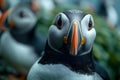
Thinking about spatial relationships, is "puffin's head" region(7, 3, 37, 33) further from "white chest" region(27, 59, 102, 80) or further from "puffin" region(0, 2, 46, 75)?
"white chest" region(27, 59, 102, 80)

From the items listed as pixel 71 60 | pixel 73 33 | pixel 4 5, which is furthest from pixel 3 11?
pixel 73 33

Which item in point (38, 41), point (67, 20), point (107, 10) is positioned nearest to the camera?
point (67, 20)

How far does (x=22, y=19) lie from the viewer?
13.4 ft

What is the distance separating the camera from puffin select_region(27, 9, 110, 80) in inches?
84.3

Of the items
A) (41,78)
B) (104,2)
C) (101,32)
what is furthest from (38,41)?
(104,2)

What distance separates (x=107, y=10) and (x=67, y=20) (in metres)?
7.47

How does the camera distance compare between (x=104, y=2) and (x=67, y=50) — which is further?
(x=104, y=2)

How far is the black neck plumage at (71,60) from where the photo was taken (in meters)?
2.24

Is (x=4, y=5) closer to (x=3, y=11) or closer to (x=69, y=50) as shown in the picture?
(x=3, y=11)

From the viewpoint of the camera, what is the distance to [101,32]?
4613 mm

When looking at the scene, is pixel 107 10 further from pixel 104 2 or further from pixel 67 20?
pixel 67 20

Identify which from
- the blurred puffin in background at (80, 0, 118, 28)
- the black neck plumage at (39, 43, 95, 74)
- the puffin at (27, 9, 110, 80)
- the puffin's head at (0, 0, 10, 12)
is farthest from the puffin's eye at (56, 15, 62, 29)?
the blurred puffin in background at (80, 0, 118, 28)

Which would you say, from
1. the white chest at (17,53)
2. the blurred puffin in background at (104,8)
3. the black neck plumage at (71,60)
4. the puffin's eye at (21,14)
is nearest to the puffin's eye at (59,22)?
the black neck plumage at (71,60)

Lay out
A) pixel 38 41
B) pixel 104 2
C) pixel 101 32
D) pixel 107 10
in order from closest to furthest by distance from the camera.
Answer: pixel 38 41
pixel 101 32
pixel 107 10
pixel 104 2
